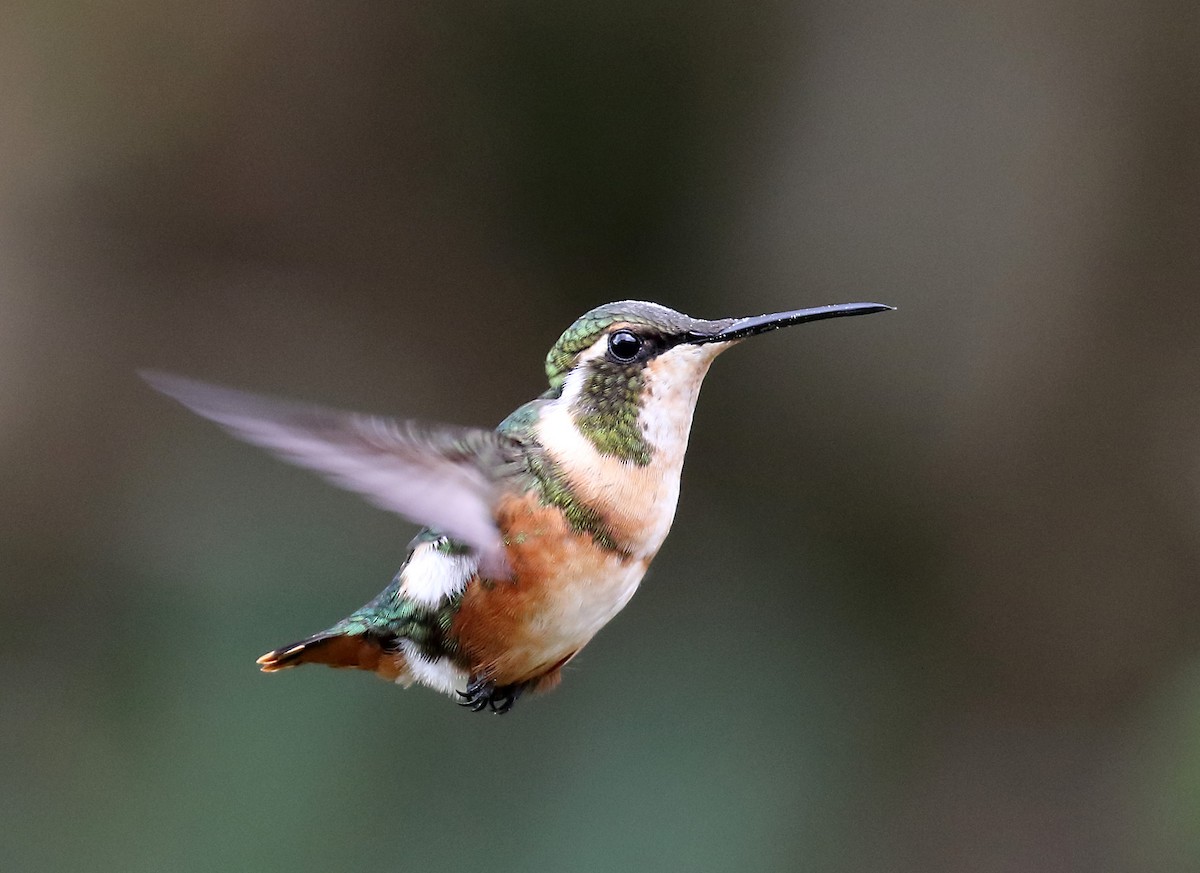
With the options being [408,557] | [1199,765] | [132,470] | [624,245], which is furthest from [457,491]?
[132,470]

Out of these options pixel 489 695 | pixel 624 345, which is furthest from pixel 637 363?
pixel 489 695

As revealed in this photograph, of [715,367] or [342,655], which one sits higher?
[342,655]

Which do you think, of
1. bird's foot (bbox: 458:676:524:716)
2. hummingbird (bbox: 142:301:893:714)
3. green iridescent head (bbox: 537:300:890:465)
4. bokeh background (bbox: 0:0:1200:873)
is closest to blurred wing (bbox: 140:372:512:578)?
hummingbird (bbox: 142:301:893:714)

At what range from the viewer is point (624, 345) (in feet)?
3.67

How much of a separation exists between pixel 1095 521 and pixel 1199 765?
96cm

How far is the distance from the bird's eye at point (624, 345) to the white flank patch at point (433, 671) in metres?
0.37

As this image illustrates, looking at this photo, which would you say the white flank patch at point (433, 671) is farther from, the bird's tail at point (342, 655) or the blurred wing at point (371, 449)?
the blurred wing at point (371, 449)

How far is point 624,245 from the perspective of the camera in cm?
337

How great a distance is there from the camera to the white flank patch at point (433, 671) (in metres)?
1.24

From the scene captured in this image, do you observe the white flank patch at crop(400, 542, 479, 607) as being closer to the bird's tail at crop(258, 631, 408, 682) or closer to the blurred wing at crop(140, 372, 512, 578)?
the bird's tail at crop(258, 631, 408, 682)

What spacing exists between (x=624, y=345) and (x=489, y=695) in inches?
15.6

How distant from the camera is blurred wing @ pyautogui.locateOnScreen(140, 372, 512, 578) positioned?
89 cm

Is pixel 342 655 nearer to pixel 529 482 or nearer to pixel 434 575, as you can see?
pixel 434 575

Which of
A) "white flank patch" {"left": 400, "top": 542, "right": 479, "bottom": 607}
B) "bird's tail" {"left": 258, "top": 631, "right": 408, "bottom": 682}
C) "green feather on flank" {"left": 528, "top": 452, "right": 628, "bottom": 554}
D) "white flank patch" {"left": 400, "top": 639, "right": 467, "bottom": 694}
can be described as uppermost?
"green feather on flank" {"left": 528, "top": 452, "right": 628, "bottom": 554}
